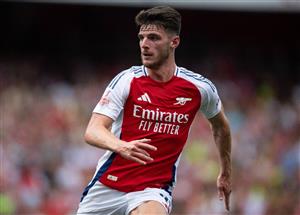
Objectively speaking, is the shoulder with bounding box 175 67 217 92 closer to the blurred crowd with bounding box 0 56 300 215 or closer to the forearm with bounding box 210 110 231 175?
the forearm with bounding box 210 110 231 175

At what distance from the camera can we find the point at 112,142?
6.66 meters

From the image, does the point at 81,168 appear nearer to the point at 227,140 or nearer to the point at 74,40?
the point at 74,40

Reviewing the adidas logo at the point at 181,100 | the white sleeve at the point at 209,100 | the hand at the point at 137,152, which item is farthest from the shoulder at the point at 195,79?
the hand at the point at 137,152

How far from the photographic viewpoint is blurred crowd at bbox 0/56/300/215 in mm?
14578

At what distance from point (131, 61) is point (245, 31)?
2.78 metres

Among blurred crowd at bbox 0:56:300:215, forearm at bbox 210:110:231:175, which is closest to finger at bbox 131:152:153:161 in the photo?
forearm at bbox 210:110:231:175

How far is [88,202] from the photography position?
749 centimetres

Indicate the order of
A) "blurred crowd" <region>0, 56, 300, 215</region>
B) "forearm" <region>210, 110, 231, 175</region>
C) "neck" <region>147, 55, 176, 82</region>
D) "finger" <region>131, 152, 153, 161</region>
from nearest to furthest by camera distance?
"finger" <region>131, 152, 153, 161</region> → "neck" <region>147, 55, 176, 82</region> → "forearm" <region>210, 110, 231, 175</region> → "blurred crowd" <region>0, 56, 300, 215</region>

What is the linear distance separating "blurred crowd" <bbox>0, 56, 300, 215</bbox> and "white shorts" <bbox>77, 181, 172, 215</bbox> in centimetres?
680

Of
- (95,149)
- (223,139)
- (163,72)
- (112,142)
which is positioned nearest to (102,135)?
(112,142)

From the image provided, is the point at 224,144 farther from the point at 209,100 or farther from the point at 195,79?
the point at 195,79

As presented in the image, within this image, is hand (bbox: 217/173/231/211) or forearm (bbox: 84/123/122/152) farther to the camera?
hand (bbox: 217/173/231/211)

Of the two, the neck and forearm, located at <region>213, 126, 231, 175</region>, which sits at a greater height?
the neck

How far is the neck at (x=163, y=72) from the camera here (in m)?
7.40
